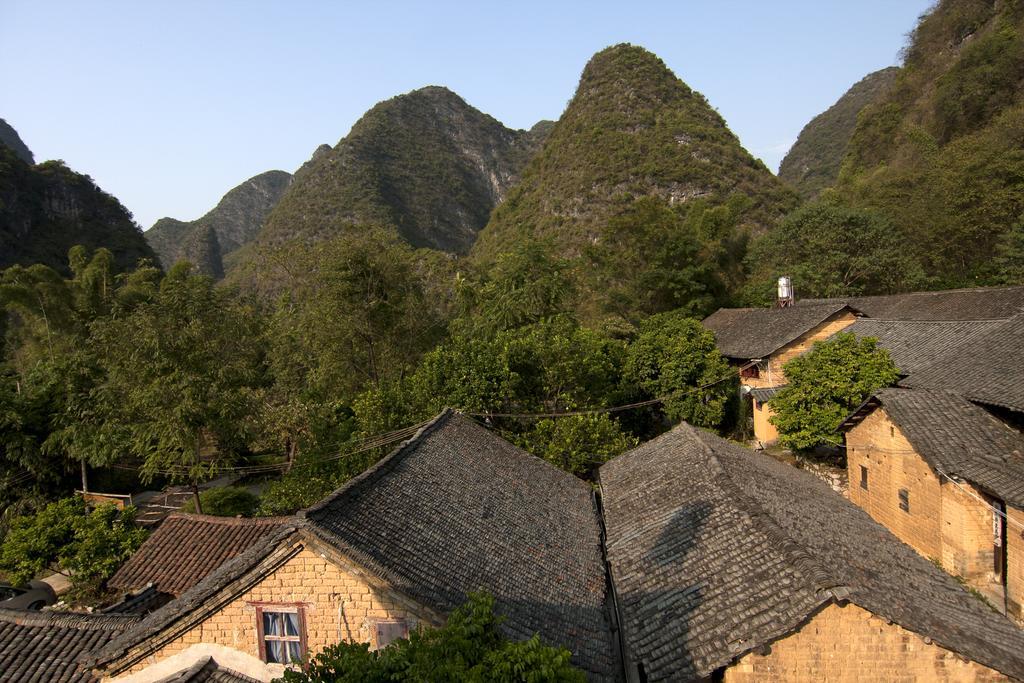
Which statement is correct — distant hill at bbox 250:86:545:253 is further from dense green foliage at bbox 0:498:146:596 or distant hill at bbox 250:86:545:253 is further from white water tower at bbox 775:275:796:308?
dense green foliage at bbox 0:498:146:596

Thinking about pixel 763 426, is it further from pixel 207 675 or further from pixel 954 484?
pixel 207 675

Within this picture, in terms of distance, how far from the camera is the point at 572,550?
11.1m

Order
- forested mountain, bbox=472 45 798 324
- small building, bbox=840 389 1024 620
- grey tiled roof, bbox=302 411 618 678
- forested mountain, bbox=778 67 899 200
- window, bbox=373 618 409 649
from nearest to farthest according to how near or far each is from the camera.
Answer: window, bbox=373 618 409 649, grey tiled roof, bbox=302 411 618 678, small building, bbox=840 389 1024 620, forested mountain, bbox=472 45 798 324, forested mountain, bbox=778 67 899 200

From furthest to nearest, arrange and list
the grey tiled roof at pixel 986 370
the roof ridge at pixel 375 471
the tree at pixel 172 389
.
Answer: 1. the tree at pixel 172 389
2. the grey tiled roof at pixel 986 370
3. the roof ridge at pixel 375 471

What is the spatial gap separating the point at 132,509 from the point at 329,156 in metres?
83.3

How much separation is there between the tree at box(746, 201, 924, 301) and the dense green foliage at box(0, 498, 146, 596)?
125 feet

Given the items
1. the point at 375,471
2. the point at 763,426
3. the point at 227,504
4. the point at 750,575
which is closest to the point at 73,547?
the point at 227,504

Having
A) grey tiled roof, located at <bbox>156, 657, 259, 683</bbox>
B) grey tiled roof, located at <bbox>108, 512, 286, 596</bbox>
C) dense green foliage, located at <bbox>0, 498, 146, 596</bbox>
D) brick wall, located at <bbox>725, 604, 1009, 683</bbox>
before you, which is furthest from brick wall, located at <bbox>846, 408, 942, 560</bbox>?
dense green foliage, located at <bbox>0, 498, 146, 596</bbox>

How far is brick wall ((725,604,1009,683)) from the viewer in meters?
6.99

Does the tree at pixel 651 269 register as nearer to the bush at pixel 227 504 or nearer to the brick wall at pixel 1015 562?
the bush at pixel 227 504

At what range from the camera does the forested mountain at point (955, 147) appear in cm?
3297

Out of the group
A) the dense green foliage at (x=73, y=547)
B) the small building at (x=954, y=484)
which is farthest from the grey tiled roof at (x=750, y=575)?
the dense green foliage at (x=73, y=547)

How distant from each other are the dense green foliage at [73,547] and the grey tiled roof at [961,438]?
64.6 feet

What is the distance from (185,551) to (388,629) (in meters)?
9.15
